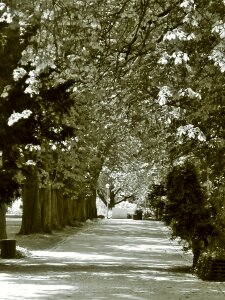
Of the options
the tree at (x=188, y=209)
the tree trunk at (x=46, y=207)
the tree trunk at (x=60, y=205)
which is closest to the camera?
the tree at (x=188, y=209)

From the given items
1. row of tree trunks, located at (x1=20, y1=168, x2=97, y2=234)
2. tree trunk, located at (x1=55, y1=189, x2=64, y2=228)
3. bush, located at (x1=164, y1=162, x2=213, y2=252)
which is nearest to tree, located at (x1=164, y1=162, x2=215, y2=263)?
bush, located at (x1=164, y1=162, x2=213, y2=252)

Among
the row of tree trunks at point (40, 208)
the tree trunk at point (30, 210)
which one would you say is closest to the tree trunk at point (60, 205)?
the row of tree trunks at point (40, 208)

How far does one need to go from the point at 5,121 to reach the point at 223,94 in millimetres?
5376

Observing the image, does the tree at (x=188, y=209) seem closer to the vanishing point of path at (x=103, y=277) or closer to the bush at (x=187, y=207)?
the bush at (x=187, y=207)

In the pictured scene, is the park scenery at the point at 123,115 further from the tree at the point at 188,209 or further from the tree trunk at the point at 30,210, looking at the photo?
the tree trunk at the point at 30,210

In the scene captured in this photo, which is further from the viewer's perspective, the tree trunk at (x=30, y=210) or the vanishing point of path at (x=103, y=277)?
the tree trunk at (x=30, y=210)

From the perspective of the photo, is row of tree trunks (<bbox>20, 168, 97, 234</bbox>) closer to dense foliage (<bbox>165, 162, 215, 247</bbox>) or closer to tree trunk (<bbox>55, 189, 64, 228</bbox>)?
tree trunk (<bbox>55, 189, 64, 228</bbox>)

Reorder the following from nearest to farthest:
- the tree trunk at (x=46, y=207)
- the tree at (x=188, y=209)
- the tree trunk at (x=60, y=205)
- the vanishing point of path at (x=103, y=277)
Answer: the vanishing point of path at (x=103, y=277) → the tree at (x=188, y=209) → the tree trunk at (x=46, y=207) → the tree trunk at (x=60, y=205)

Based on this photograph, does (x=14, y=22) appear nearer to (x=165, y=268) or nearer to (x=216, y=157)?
(x=216, y=157)

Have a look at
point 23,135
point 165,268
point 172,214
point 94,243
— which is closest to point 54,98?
point 23,135

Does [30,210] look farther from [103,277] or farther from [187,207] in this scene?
[103,277]

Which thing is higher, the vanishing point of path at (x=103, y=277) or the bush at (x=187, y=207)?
the bush at (x=187, y=207)

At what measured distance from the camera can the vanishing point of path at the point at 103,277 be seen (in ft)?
44.0

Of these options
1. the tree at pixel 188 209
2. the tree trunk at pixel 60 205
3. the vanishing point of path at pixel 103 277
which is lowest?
the vanishing point of path at pixel 103 277
